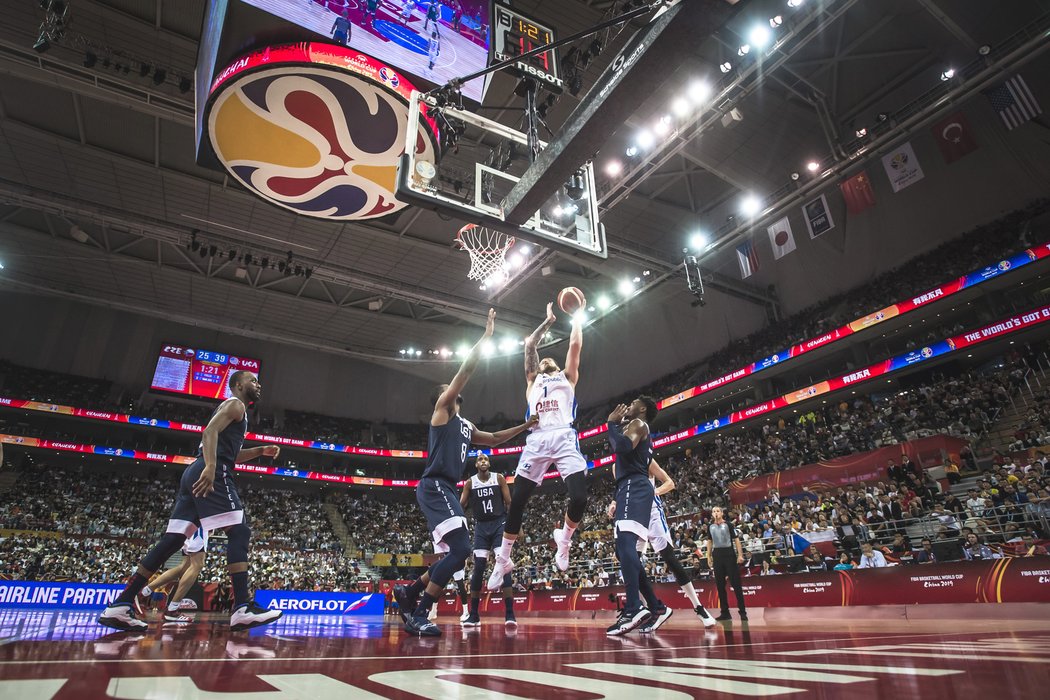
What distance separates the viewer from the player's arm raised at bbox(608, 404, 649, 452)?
4.52 m

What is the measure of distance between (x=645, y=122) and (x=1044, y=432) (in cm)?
1154

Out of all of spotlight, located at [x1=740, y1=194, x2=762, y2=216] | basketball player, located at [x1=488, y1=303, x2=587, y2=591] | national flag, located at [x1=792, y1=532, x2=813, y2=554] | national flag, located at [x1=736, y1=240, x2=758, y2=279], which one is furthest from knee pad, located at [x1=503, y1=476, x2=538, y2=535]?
national flag, located at [x1=736, y1=240, x2=758, y2=279]

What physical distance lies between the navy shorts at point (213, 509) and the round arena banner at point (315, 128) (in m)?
3.80

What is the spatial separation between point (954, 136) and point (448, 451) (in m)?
15.9

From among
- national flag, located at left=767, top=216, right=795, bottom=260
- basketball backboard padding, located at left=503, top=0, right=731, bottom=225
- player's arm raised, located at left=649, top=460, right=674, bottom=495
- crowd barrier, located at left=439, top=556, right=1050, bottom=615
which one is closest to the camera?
basketball backboard padding, located at left=503, top=0, right=731, bottom=225

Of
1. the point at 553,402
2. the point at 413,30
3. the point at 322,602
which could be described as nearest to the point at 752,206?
the point at 413,30

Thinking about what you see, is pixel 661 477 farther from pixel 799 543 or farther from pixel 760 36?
pixel 760 36

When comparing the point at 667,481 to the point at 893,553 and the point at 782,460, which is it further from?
the point at 782,460

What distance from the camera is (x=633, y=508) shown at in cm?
445

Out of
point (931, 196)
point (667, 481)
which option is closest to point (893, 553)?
point (667, 481)

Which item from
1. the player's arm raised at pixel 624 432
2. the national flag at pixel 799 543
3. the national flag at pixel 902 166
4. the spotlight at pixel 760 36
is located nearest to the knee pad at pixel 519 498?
the player's arm raised at pixel 624 432

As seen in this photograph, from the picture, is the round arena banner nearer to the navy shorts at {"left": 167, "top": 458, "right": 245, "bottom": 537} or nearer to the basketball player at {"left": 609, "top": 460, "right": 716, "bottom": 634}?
the navy shorts at {"left": 167, "top": 458, "right": 245, "bottom": 537}

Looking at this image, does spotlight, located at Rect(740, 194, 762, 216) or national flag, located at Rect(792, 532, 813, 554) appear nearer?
national flag, located at Rect(792, 532, 813, 554)

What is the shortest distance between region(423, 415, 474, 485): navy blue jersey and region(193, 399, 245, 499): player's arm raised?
151 centimetres
